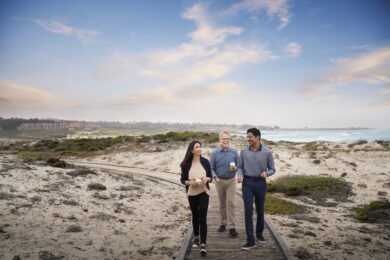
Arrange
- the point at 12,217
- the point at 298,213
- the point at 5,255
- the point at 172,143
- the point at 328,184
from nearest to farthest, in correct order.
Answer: the point at 5,255 → the point at 12,217 → the point at 298,213 → the point at 328,184 → the point at 172,143

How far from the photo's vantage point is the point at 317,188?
19453mm

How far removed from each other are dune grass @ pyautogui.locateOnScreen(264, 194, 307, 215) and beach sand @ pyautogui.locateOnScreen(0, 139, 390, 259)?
616 millimetres

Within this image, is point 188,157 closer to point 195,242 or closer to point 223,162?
point 223,162

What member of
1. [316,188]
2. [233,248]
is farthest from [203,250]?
[316,188]

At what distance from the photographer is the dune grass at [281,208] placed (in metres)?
13.6

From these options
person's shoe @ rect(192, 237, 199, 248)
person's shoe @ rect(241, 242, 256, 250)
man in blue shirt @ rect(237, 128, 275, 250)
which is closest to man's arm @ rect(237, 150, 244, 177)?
man in blue shirt @ rect(237, 128, 275, 250)

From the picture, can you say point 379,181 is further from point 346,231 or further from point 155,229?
point 155,229

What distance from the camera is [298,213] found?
13734mm

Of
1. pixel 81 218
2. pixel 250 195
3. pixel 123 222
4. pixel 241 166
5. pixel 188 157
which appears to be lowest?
pixel 123 222

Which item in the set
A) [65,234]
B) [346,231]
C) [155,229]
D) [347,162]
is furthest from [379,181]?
[65,234]

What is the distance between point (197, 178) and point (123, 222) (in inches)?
201

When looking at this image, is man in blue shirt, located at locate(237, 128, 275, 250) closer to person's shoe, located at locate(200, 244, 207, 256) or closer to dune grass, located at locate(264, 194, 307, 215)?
person's shoe, located at locate(200, 244, 207, 256)

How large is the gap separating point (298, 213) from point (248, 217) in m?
7.43

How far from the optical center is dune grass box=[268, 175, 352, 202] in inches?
710
